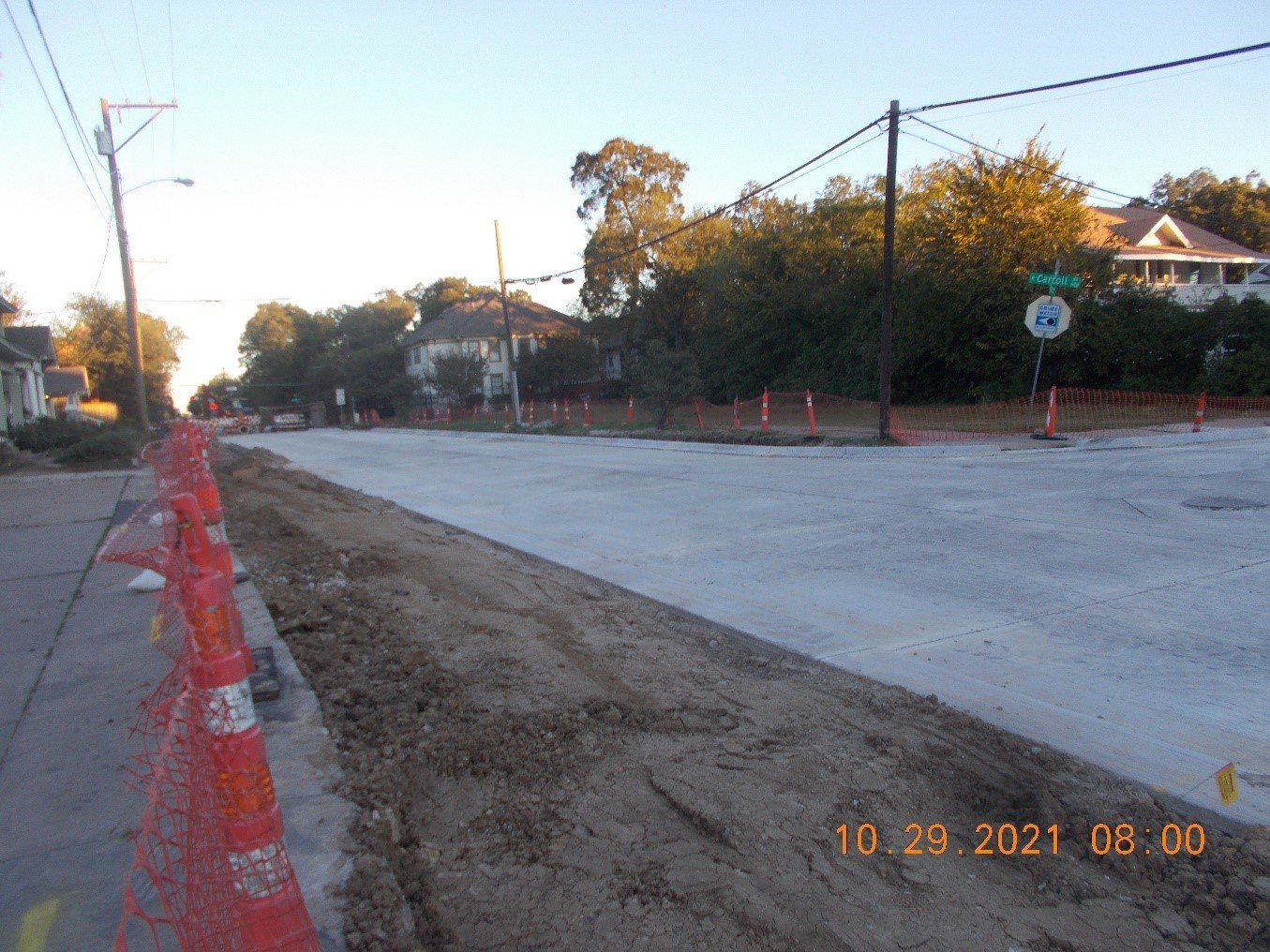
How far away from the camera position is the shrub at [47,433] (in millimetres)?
25406

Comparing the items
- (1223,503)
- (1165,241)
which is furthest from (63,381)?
(1165,241)

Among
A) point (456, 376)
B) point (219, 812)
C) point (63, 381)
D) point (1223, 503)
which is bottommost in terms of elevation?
point (1223, 503)

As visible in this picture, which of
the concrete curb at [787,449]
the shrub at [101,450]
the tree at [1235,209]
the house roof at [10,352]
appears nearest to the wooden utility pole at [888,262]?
the concrete curb at [787,449]

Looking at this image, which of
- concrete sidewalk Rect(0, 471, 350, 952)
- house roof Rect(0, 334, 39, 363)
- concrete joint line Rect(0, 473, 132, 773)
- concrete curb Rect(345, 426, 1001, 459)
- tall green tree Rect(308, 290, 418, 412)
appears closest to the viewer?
concrete sidewalk Rect(0, 471, 350, 952)

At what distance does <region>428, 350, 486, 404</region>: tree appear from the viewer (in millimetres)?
53812

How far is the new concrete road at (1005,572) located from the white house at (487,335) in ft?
165

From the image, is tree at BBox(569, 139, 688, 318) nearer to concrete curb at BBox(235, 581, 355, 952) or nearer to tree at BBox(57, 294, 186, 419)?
tree at BBox(57, 294, 186, 419)

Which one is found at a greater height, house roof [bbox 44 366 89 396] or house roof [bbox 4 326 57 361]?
house roof [bbox 4 326 57 361]

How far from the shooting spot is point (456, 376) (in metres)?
53.8

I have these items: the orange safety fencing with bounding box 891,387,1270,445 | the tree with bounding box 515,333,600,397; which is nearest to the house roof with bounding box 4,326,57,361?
the tree with bounding box 515,333,600,397

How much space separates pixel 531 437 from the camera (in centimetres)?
3466

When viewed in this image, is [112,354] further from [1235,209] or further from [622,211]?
[1235,209]

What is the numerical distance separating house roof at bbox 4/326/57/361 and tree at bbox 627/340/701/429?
71.2ft

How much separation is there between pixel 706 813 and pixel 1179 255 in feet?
156
